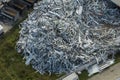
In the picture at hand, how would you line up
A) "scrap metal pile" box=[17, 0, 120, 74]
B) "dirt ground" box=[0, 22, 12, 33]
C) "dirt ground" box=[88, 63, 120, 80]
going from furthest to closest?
"dirt ground" box=[0, 22, 12, 33]
"scrap metal pile" box=[17, 0, 120, 74]
"dirt ground" box=[88, 63, 120, 80]

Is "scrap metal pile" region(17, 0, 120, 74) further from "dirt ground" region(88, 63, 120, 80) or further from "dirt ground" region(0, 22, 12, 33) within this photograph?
"dirt ground" region(0, 22, 12, 33)

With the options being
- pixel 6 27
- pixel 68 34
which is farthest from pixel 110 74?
pixel 6 27

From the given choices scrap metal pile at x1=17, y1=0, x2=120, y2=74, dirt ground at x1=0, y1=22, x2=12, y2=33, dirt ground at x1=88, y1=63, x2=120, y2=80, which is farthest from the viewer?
dirt ground at x1=0, y1=22, x2=12, y2=33

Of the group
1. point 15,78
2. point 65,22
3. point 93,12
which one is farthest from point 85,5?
point 15,78

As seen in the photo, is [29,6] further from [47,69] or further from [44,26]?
[47,69]

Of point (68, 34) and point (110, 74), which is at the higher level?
point (68, 34)

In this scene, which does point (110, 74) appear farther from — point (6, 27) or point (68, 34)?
point (6, 27)

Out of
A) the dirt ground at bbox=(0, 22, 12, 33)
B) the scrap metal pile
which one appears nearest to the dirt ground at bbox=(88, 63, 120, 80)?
the scrap metal pile
